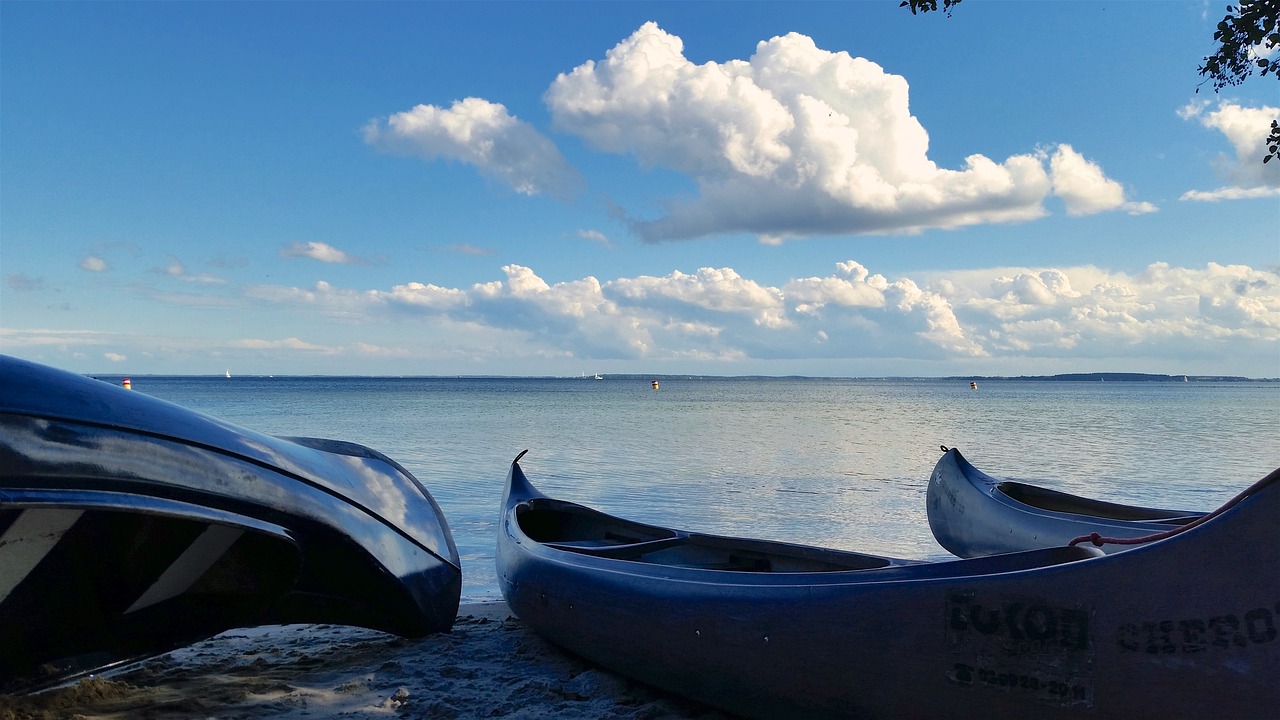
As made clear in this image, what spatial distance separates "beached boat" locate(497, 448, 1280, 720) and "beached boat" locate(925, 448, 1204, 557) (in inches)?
145

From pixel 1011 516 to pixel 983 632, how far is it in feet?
17.9

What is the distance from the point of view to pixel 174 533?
14.7ft

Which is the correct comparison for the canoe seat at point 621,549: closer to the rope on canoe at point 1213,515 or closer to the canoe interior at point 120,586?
the canoe interior at point 120,586

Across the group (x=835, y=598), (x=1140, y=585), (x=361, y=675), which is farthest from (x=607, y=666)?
(x=1140, y=585)

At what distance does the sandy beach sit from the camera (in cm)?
467

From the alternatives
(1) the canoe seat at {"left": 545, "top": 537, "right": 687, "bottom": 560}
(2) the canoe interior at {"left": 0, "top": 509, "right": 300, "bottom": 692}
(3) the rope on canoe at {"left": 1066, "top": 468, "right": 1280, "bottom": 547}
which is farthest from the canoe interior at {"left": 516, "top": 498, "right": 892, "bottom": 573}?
(2) the canoe interior at {"left": 0, "top": 509, "right": 300, "bottom": 692}

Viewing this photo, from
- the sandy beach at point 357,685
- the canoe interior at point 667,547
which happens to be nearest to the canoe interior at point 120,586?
the sandy beach at point 357,685

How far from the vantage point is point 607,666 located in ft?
17.5

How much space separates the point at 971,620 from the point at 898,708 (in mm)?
569

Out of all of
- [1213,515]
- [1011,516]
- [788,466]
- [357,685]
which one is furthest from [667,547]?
[788,466]

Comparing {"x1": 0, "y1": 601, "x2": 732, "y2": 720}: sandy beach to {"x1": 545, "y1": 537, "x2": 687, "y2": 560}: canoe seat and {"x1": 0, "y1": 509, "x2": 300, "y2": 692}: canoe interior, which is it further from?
{"x1": 545, "y1": 537, "x2": 687, "y2": 560}: canoe seat

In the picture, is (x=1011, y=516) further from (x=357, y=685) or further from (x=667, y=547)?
(x=357, y=685)

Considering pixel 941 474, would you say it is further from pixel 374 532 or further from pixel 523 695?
pixel 374 532

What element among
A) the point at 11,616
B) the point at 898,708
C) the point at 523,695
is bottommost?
the point at 523,695
